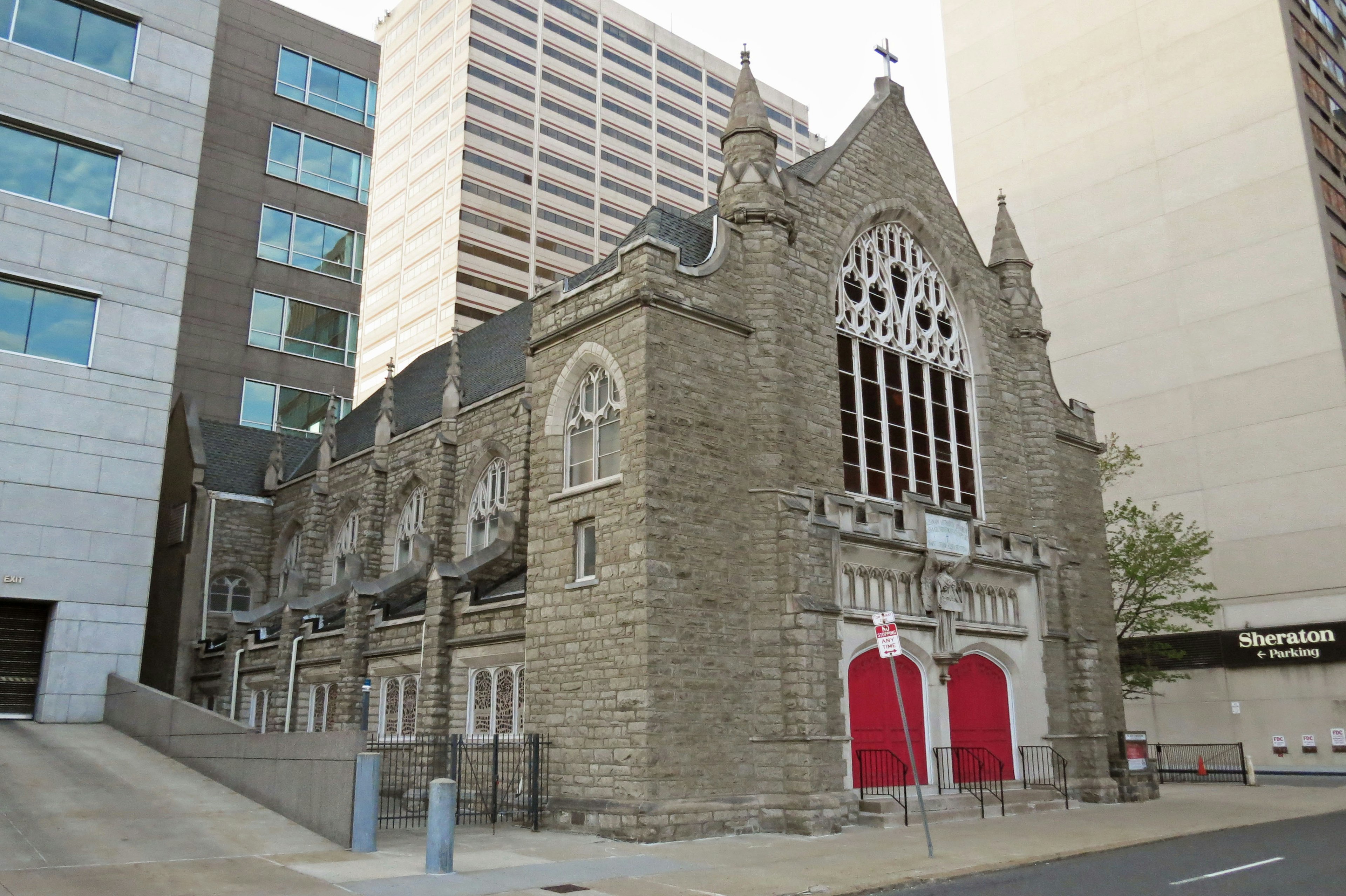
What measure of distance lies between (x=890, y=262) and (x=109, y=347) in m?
16.6

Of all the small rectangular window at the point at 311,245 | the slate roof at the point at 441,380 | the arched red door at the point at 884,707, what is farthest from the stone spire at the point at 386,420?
the arched red door at the point at 884,707

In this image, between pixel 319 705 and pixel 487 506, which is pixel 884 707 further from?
pixel 319 705

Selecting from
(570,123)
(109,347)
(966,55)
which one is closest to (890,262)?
(109,347)

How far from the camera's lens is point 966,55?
5447 cm

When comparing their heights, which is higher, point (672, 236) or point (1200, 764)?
point (672, 236)

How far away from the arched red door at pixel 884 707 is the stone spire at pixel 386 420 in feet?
53.2

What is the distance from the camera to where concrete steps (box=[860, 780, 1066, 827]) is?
56.9 feet

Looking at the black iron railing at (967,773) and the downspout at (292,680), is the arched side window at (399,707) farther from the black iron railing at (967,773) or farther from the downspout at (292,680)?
the black iron railing at (967,773)

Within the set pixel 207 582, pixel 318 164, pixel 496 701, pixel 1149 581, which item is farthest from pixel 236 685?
pixel 1149 581

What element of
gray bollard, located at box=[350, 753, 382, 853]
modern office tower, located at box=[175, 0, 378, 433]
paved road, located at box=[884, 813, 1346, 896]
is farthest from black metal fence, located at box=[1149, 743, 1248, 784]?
modern office tower, located at box=[175, 0, 378, 433]

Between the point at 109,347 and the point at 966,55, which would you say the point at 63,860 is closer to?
the point at 109,347

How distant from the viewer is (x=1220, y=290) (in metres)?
41.4

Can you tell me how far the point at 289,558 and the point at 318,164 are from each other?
51.8 ft

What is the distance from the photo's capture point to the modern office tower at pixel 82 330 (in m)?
21.0
